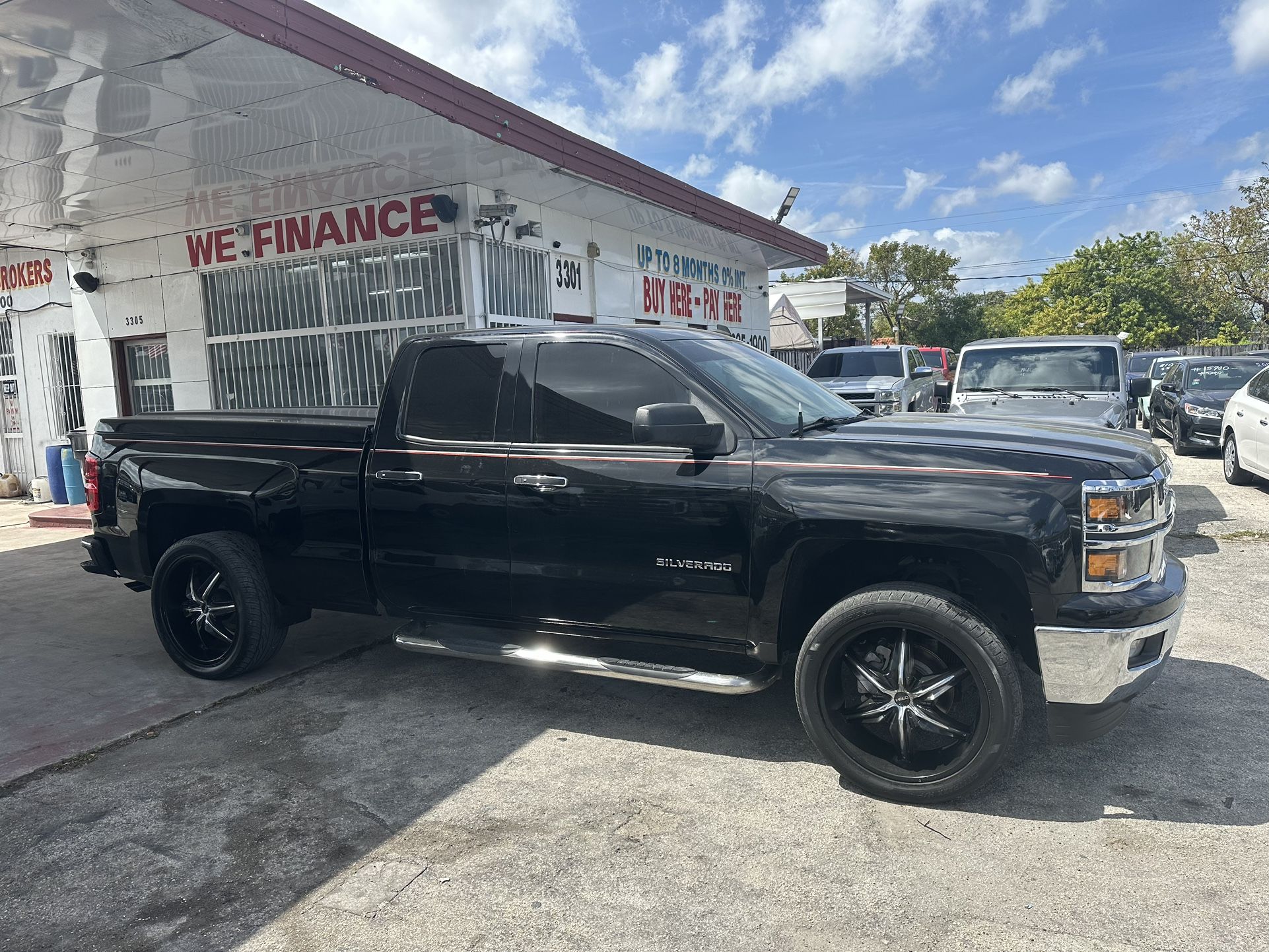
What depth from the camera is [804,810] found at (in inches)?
140

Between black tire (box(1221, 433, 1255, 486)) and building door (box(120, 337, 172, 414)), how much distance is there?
13466 millimetres

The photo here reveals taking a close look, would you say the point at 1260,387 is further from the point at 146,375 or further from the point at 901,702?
the point at 146,375

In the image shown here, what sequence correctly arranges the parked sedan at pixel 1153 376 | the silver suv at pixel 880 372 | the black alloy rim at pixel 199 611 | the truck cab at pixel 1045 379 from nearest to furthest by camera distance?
the black alloy rim at pixel 199 611, the truck cab at pixel 1045 379, the silver suv at pixel 880 372, the parked sedan at pixel 1153 376

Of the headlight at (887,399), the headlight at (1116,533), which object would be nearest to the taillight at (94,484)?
the headlight at (1116,533)

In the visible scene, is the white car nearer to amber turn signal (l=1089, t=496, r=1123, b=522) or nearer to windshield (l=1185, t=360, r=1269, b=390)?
windshield (l=1185, t=360, r=1269, b=390)

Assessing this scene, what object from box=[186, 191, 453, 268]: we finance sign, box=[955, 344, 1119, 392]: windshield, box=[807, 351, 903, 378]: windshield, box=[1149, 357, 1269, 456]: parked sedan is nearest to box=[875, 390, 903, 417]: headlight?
box=[807, 351, 903, 378]: windshield

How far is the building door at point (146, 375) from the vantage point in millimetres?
12094

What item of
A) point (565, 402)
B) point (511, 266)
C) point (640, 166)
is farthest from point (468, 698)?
point (640, 166)

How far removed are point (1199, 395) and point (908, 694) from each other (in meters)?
12.7

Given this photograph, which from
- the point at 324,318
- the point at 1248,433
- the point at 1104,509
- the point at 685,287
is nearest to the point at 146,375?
the point at 324,318

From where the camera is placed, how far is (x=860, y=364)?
48.3 feet

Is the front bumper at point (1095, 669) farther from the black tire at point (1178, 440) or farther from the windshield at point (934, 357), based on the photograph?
the windshield at point (934, 357)

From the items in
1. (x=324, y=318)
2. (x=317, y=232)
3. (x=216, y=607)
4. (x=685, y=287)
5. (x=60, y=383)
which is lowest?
(x=216, y=607)

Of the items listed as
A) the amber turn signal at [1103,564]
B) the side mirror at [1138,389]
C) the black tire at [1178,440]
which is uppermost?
the side mirror at [1138,389]
